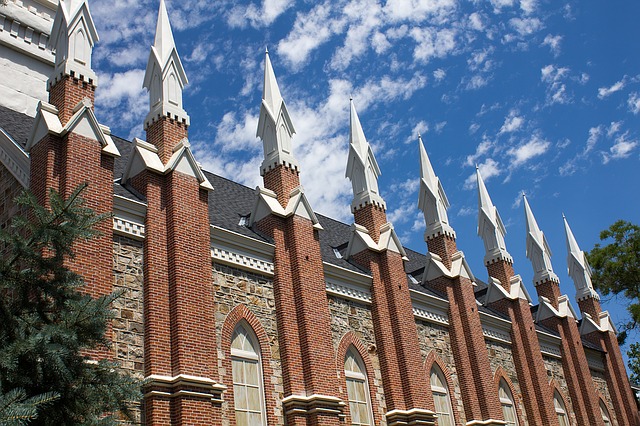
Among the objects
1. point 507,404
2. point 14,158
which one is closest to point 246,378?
point 14,158

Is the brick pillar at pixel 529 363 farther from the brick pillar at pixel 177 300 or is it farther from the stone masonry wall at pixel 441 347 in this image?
the brick pillar at pixel 177 300

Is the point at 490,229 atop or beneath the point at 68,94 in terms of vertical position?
atop

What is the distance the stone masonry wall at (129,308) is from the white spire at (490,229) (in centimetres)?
1856

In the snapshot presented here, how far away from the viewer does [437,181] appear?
27.7 meters

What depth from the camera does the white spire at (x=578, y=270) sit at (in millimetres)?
36875

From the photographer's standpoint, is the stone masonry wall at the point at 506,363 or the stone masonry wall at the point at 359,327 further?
the stone masonry wall at the point at 506,363

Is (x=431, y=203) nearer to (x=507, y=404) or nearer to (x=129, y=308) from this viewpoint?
(x=507, y=404)

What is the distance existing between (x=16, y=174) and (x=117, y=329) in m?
4.15

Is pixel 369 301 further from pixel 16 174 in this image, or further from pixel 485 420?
pixel 16 174

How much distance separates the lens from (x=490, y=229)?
31.2 metres

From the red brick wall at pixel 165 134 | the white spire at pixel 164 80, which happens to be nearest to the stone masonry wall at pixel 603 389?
the red brick wall at pixel 165 134

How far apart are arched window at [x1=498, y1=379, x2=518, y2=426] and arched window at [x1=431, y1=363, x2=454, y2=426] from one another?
373cm

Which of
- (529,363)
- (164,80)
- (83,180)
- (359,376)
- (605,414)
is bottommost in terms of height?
(359,376)

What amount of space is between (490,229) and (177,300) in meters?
19.0
